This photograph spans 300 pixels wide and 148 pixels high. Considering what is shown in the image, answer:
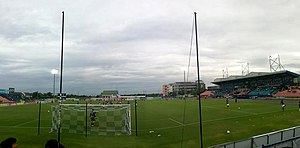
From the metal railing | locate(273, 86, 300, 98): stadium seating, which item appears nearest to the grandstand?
locate(273, 86, 300, 98): stadium seating

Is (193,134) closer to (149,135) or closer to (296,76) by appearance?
(149,135)

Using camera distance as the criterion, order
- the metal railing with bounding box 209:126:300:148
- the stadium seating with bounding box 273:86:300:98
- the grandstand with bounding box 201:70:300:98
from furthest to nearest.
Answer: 1. the grandstand with bounding box 201:70:300:98
2. the stadium seating with bounding box 273:86:300:98
3. the metal railing with bounding box 209:126:300:148

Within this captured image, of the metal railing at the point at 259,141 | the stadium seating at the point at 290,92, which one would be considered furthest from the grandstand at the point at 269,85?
the metal railing at the point at 259,141

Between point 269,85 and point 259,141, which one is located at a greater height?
point 269,85

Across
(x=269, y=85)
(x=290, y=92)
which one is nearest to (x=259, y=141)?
(x=290, y=92)

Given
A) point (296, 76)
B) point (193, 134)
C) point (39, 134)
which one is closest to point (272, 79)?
point (296, 76)

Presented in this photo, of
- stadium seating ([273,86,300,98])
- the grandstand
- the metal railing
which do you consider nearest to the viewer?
the metal railing

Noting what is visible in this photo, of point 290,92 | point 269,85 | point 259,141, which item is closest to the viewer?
point 259,141

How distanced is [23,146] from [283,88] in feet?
236

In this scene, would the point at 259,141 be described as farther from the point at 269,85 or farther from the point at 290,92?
the point at 269,85

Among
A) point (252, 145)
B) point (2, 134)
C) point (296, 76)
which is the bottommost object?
point (2, 134)

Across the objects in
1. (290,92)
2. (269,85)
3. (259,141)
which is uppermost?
(269,85)

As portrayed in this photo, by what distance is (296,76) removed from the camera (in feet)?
236

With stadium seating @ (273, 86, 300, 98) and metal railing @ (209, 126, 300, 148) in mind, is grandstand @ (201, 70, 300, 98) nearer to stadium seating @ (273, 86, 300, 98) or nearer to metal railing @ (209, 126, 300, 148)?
stadium seating @ (273, 86, 300, 98)
